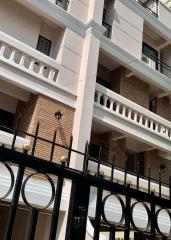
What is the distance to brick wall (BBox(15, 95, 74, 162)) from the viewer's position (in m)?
8.59

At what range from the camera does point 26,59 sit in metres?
9.23

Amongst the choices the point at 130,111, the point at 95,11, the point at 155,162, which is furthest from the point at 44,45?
the point at 155,162

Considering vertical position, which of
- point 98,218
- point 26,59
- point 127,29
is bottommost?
point 98,218

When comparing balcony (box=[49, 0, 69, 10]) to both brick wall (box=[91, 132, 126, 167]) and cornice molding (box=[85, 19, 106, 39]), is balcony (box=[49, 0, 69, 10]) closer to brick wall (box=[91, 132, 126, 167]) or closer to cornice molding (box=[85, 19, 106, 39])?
cornice molding (box=[85, 19, 106, 39])

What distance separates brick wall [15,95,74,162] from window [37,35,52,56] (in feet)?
6.63

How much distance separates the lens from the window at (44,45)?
1038 cm

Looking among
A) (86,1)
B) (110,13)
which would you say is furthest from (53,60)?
(110,13)

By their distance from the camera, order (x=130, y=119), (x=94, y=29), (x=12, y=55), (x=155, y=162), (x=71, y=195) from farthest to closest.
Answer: (x=155, y=162)
(x=130, y=119)
(x=94, y=29)
(x=12, y=55)
(x=71, y=195)

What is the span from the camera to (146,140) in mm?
11414

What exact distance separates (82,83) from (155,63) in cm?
579

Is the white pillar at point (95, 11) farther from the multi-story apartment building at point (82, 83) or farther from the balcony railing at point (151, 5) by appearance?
the balcony railing at point (151, 5)

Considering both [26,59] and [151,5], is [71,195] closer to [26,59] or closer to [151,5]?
[26,59]

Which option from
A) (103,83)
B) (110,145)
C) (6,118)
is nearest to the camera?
(6,118)

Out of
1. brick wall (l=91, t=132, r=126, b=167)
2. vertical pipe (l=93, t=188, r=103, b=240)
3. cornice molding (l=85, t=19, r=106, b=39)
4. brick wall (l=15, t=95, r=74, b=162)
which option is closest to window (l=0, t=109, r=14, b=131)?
brick wall (l=15, t=95, r=74, b=162)
